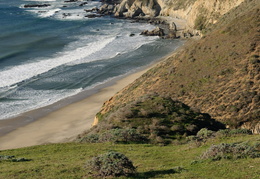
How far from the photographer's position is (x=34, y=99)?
38.6 metres

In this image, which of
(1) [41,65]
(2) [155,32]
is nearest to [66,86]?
(1) [41,65]

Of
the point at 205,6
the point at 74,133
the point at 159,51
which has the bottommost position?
the point at 74,133

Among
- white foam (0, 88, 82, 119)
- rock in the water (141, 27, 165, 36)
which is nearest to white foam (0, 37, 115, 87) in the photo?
white foam (0, 88, 82, 119)

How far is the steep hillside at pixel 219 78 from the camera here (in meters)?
27.2

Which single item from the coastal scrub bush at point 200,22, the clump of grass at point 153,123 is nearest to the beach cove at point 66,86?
the coastal scrub bush at point 200,22

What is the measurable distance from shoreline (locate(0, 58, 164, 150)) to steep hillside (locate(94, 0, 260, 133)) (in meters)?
2.96

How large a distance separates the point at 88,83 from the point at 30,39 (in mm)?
24617

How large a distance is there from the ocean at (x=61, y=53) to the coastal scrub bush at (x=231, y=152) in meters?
24.6

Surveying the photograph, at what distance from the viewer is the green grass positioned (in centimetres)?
1265

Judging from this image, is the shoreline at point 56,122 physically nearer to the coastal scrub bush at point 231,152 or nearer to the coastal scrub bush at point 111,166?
the coastal scrub bush at point 111,166

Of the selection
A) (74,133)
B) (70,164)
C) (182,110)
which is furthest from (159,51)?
(70,164)

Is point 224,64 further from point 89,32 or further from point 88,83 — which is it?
point 89,32

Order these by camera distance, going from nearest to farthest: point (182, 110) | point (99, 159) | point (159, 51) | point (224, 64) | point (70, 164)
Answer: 1. point (99, 159)
2. point (70, 164)
3. point (182, 110)
4. point (224, 64)
5. point (159, 51)

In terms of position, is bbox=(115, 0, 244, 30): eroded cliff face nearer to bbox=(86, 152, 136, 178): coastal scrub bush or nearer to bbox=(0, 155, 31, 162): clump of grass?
bbox=(0, 155, 31, 162): clump of grass
